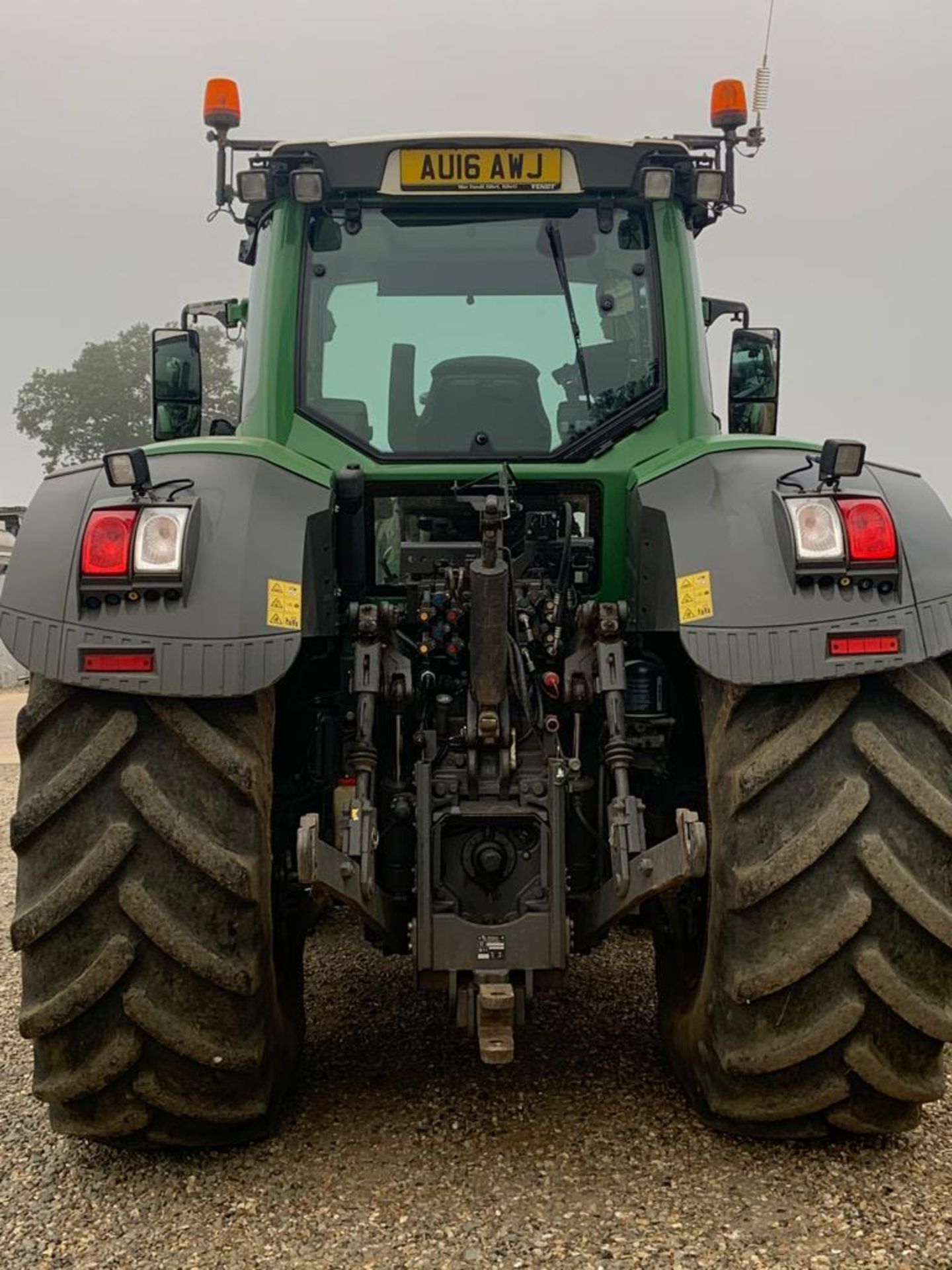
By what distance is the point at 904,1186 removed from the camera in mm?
3025

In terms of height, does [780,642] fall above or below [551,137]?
below

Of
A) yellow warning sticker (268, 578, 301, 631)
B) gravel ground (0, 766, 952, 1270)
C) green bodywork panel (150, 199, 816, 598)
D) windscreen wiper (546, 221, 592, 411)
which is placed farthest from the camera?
windscreen wiper (546, 221, 592, 411)

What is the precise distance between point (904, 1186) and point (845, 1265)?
0.41 metres

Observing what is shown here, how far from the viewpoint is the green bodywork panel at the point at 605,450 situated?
3873mm

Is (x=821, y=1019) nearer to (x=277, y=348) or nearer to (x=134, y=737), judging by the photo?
(x=134, y=737)

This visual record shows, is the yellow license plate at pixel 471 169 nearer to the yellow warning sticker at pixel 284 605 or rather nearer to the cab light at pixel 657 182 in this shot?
the cab light at pixel 657 182

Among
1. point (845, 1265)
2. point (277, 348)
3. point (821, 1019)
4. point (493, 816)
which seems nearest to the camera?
point (845, 1265)

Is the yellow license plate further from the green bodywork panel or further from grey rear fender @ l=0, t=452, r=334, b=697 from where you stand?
grey rear fender @ l=0, t=452, r=334, b=697

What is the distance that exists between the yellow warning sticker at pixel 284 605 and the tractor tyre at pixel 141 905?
0.21m

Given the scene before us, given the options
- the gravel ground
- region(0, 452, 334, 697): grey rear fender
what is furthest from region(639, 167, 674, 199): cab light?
the gravel ground

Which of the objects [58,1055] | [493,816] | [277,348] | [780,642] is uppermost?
[277,348]

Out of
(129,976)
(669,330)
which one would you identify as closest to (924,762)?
(669,330)

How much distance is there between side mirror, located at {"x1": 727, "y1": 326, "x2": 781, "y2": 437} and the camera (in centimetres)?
475

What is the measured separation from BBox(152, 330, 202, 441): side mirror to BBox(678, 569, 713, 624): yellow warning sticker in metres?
2.28
